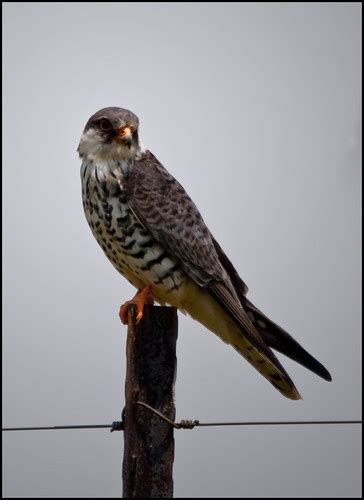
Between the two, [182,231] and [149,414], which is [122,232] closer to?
[182,231]

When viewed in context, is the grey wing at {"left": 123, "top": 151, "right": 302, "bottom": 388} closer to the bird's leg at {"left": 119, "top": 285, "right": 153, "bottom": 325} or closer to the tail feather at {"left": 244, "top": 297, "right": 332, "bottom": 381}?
the tail feather at {"left": 244, "top": 297, "right": 332, "bottom": 381}

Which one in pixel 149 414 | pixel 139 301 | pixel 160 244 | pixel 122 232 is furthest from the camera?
pixel 160 244

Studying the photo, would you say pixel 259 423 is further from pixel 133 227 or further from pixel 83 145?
pixel 83 145

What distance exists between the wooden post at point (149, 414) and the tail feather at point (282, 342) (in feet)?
4.34

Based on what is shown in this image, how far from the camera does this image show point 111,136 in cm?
569

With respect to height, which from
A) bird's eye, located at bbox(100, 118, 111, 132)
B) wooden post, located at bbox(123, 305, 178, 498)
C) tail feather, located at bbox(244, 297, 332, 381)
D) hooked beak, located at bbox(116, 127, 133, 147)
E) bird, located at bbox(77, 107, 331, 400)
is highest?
bird's eye, located at bbox(100, 118, 111, 132)

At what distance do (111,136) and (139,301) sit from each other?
4.08 ft

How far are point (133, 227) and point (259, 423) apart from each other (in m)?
1.69

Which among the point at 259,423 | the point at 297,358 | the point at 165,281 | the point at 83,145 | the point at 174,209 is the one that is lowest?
the point at 259,423

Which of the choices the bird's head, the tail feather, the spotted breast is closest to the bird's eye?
the bird's head

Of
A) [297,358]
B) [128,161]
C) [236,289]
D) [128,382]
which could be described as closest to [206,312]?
[236,289]

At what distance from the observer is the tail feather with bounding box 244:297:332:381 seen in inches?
211

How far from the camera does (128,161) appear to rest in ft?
18.5

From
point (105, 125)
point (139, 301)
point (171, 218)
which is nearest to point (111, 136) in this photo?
point (105, 125)
